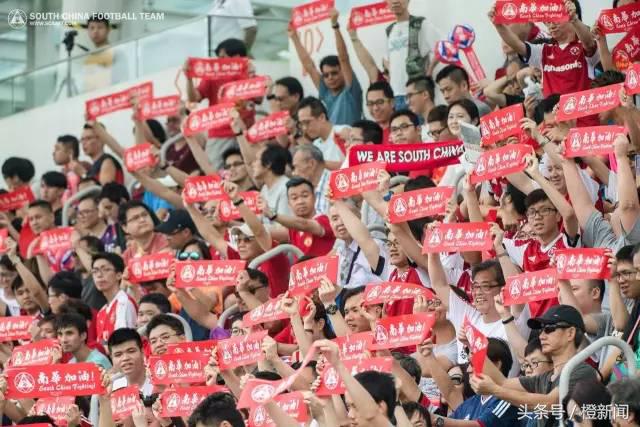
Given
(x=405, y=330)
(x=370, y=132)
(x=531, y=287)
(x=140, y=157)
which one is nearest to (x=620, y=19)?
(x=370, y=132)

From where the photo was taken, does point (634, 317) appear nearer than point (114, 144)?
Yes

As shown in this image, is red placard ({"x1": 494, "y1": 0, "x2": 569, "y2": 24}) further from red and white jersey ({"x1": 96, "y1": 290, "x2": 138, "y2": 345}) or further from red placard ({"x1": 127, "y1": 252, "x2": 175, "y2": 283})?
red and white jersey ({"x1": 96, "y1": 290, "x2": 138, "y2": 345})

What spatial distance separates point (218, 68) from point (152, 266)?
3259mm

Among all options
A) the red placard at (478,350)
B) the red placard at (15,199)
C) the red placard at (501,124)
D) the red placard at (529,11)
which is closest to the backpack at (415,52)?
the red placard at (529,11)

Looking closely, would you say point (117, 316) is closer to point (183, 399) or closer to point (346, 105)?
point (183, 399)

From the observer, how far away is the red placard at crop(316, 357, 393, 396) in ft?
24.9

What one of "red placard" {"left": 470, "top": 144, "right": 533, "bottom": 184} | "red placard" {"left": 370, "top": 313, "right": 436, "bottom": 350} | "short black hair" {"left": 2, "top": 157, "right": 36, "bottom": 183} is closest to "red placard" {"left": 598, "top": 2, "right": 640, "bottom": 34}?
"red placard" {"left": 470, "top": 144, "right": 533, "bottom": 184}

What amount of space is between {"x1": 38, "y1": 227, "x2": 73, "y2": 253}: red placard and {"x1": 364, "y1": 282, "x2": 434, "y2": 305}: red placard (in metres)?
4.26

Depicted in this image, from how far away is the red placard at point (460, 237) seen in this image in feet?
29.6

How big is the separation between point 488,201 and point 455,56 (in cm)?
234

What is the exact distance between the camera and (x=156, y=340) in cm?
1020

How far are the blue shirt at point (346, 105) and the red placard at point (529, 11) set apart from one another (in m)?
2.21

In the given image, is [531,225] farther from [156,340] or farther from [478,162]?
[156,340]

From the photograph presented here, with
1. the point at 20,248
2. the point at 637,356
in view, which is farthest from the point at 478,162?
the point at 20,248
